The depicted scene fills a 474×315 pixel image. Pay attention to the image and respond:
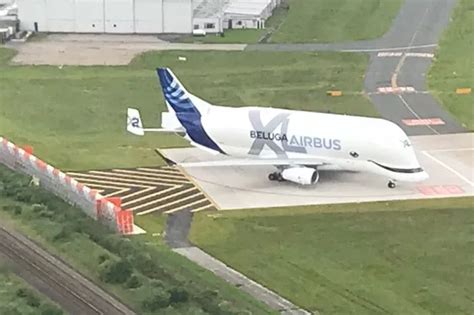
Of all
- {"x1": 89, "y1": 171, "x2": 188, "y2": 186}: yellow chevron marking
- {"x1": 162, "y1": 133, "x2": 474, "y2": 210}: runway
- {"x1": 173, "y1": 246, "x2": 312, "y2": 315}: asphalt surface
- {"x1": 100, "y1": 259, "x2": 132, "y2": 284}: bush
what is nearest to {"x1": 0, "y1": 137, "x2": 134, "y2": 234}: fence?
{"x1": 173, "y1": 246, "x2": 312, "y2": 315}: asphalt surface

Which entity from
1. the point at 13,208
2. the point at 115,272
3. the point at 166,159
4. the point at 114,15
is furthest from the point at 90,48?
the point at 115,272

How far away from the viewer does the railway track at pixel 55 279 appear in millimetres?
52906

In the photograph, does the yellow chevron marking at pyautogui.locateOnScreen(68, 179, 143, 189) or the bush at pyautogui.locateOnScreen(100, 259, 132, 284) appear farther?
the yellow chevron marking at pyautogui.locateOnScreen(68, 179, 143, 189)

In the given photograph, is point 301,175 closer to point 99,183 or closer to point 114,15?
point 99,183

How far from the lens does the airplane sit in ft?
244

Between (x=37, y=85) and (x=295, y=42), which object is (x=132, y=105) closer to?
(x=37, y=85)

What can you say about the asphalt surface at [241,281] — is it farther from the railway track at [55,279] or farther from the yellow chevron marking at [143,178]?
the yellow chevron marking at [143,178]

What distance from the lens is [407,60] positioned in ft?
382

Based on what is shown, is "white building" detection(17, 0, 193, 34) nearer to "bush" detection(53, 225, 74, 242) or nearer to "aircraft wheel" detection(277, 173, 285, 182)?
"aircraft wheel" detection(277, 173, 285, 182)

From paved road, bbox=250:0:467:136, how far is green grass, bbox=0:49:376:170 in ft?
5.96

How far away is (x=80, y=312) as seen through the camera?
52.4 m

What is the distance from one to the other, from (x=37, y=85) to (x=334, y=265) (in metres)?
50.7

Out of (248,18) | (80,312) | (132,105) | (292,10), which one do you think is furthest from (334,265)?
(292,10)

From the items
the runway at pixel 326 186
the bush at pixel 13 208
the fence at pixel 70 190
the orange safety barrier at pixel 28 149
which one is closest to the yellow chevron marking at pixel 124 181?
the runway at pixel 326 186
